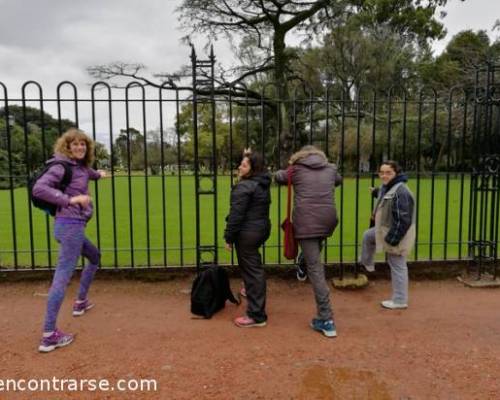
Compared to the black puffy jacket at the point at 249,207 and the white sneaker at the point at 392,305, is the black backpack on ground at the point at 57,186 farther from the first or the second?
the white sneaker at the point at 392,305

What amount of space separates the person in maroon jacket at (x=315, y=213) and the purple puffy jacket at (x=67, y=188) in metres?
1.77

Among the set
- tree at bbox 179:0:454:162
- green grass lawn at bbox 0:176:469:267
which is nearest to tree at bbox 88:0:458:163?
tree at bbox 179:0:454:162

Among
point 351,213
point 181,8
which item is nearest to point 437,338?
point 351,213

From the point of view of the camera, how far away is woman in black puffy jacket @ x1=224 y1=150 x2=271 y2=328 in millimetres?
3818

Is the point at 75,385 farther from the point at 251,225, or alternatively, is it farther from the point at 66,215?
the point at 251,225

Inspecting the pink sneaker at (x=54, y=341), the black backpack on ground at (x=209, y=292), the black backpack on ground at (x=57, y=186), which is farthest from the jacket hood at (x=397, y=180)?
the pink sneaker at (x=54, y=341)

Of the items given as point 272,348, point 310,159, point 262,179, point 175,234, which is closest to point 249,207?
point 262,179

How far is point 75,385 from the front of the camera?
119 inches

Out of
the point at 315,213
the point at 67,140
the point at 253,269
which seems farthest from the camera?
the point at 253,269

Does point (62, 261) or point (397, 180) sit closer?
point (62, 261)

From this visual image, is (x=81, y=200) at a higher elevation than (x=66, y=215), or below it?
higher

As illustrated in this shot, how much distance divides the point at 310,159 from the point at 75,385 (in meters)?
2.66

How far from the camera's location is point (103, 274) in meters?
5.27

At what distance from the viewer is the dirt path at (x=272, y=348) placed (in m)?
3.00
